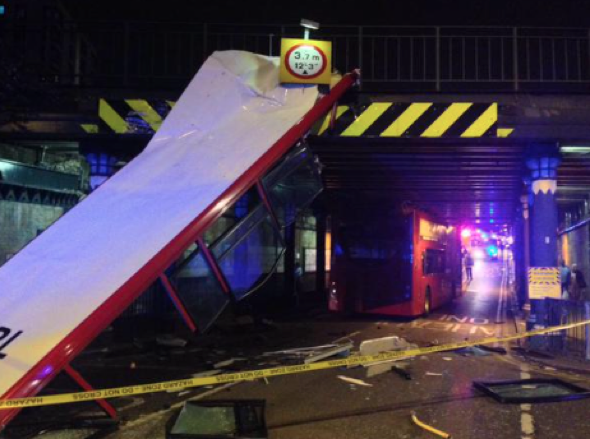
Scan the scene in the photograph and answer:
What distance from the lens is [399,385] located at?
7.00 m

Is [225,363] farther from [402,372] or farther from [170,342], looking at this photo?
[402,372]

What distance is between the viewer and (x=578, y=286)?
17266 mm

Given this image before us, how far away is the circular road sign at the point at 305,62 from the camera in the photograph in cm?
699

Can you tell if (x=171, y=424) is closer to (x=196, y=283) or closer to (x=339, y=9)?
(x=196, y=283)

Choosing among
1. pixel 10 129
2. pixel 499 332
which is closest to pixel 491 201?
pixel 499 332

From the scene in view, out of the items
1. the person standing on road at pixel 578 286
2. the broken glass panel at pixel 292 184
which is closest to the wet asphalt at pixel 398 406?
the broken glass panel at pixel 292 184

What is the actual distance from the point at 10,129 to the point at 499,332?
11.6m

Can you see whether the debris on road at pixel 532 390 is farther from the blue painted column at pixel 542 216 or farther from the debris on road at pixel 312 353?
the blue painted column at pixel 542 216

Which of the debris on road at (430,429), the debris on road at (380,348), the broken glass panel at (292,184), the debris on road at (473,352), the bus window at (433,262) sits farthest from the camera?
the bus window at (433,262)

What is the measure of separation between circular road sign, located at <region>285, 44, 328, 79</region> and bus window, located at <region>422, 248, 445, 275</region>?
8810mm

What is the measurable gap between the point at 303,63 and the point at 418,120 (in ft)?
10.2

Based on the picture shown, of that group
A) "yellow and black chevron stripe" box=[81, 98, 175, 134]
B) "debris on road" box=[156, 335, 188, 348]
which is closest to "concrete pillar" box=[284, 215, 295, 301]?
"debris on road" box=[156, 335, 188, 348]

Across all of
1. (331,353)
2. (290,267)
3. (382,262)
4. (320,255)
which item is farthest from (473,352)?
(320,255)

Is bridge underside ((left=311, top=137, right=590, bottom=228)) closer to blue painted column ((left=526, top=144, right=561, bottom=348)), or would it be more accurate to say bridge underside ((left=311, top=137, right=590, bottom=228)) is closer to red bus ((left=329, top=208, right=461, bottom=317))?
blue painted column ((left=526, top=144, right=561, bottom=348))
